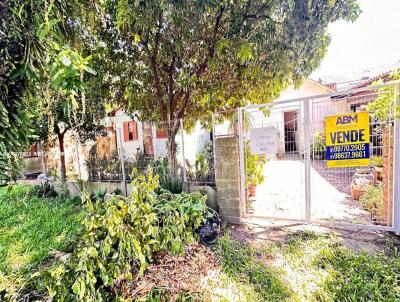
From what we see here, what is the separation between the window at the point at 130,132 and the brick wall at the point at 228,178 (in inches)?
113

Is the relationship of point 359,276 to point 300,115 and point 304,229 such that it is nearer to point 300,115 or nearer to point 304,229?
point 304,229

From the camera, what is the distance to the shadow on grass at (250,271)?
233 cm

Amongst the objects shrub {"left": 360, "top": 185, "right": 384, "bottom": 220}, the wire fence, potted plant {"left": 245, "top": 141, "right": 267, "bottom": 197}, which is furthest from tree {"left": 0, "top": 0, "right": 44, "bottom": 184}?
shrub {"left": 360, "top": 185, "right": 384, "bottom": 220}

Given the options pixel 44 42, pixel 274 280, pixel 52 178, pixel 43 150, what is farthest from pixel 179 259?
pixel 43 150

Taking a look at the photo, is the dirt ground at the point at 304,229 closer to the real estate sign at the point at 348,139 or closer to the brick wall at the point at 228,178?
the brick wall at the point at 228,178

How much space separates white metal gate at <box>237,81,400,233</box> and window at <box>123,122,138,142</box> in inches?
127

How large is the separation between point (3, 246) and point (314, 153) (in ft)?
17.2

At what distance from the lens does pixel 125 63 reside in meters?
5.25

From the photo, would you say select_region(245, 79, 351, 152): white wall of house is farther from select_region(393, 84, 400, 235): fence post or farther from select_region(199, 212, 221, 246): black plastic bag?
select_region(199, 212, 221, 246): black plastic bag

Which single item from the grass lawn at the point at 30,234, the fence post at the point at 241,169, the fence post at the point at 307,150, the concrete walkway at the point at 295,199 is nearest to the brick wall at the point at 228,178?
the fence post at the point at 241,169

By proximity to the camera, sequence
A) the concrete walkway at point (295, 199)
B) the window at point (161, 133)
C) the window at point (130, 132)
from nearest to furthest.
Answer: the concrete walkway at point (295, 199)
the window at point (161, 133)
the window at point (130, 132)

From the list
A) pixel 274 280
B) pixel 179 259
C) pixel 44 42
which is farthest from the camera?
pixel 179 259

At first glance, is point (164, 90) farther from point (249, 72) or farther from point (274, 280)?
point (274, 280)

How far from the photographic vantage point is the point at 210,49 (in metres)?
4.47
